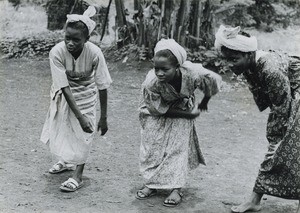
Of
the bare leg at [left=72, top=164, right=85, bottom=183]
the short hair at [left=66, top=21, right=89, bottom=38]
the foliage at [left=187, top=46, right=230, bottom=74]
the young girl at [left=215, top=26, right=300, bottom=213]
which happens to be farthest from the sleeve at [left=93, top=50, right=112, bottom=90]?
the foliage at [left=187, top=46, right=230, bottom=74]

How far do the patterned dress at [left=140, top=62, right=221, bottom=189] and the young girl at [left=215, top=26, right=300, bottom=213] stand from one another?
332mm

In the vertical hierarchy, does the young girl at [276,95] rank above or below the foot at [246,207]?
above

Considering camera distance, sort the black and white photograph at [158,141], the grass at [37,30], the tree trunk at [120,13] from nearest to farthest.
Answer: the black and white photograph at [158,141]
the tree trunk at [120,13]
the grass at [37,30]

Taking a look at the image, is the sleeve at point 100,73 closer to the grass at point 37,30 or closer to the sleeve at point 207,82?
the sleeve at point 207,82

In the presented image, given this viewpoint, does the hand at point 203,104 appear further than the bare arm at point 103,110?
No

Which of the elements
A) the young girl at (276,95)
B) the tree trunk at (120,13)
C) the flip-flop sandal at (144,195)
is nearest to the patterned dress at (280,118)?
the young girl at (276,95)

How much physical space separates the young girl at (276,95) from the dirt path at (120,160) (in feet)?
1.32

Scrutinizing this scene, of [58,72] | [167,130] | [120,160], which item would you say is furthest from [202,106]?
[120,160]

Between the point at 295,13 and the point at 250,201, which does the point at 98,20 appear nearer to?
the point at 295,13

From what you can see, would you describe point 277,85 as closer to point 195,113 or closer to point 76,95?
point 195,113

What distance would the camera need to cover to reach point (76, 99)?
15.3 ft

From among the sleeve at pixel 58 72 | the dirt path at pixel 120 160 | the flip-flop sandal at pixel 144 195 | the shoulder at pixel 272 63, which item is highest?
the shoulder at pixel 272 63

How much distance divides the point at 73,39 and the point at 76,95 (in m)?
0.52

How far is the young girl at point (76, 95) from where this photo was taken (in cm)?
443
